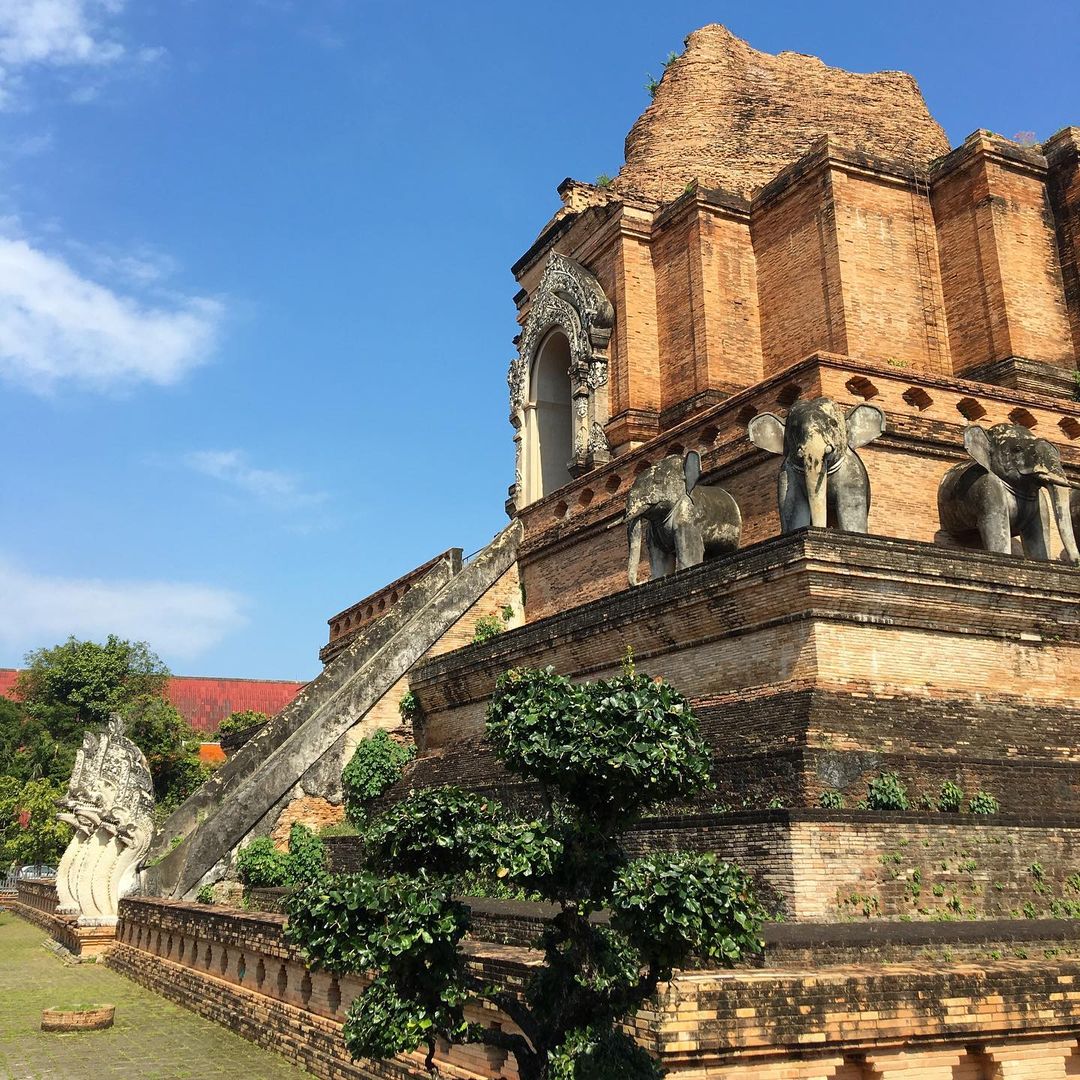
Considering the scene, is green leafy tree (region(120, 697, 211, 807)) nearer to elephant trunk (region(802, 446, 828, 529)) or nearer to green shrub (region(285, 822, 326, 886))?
green shrub (region(285, 822, 326, 886))

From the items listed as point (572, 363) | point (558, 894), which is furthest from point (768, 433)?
point (572, 363)

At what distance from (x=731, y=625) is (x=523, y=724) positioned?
5.54m

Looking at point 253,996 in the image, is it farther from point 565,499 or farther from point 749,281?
point 749,281

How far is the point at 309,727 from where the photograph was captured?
13945mm

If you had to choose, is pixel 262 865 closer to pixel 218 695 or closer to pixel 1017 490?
pixel 1017 490

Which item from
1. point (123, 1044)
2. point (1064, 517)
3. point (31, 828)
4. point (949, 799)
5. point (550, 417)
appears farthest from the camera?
point (31, 828)

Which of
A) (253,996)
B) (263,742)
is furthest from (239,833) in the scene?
(253,996)

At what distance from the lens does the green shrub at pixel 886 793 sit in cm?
792

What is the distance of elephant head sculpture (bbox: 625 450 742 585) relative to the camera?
39.7ft

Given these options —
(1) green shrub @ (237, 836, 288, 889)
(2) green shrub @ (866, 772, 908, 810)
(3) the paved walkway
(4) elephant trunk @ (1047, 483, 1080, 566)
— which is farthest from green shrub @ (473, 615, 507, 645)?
(2) green shrub @ (866, 772, 908, 810)

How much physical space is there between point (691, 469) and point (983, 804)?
5.05 metres

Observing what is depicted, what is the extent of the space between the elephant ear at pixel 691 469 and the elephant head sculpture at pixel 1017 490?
2.61 m

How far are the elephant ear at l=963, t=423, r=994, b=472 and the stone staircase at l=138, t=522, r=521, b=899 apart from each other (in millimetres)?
7275

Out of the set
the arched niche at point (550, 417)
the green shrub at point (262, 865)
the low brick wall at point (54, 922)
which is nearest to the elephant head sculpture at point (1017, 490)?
the green shrub at point (262, 865)
